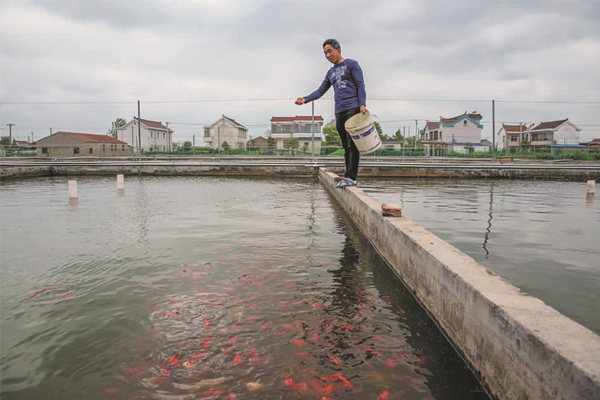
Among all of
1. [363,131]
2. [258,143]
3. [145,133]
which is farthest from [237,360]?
[145,133]

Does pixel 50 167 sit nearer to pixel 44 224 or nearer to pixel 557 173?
pixel 44 224

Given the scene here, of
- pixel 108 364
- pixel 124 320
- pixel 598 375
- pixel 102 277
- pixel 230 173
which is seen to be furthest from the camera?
pixel 230 173

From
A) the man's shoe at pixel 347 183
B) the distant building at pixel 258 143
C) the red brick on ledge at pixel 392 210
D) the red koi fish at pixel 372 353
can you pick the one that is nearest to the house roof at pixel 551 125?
the distant building at pixel 258 143

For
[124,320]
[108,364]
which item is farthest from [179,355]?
[124,320]

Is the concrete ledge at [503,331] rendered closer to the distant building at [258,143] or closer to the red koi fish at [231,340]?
the red koi fish at [231,340]

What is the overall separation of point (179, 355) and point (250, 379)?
420mm

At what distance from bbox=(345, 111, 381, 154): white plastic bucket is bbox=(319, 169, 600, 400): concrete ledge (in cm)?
319

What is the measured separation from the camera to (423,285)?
2455 millimetres

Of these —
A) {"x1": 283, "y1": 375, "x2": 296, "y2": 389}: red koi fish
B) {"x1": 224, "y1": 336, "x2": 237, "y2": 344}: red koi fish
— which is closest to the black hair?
{"x1": 224, "y1": 336, "x2": 237, "y2": 344}: red koi fish

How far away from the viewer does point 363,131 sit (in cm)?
562

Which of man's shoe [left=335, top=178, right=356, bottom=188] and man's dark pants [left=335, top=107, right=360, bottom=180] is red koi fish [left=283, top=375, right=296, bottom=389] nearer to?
man's dark pants [left=335, top=107, right=360, bottom=180]

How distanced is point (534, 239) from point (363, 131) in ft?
8.43

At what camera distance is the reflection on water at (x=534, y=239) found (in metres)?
2.68

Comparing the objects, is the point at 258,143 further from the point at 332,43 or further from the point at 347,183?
the point at 332,43
